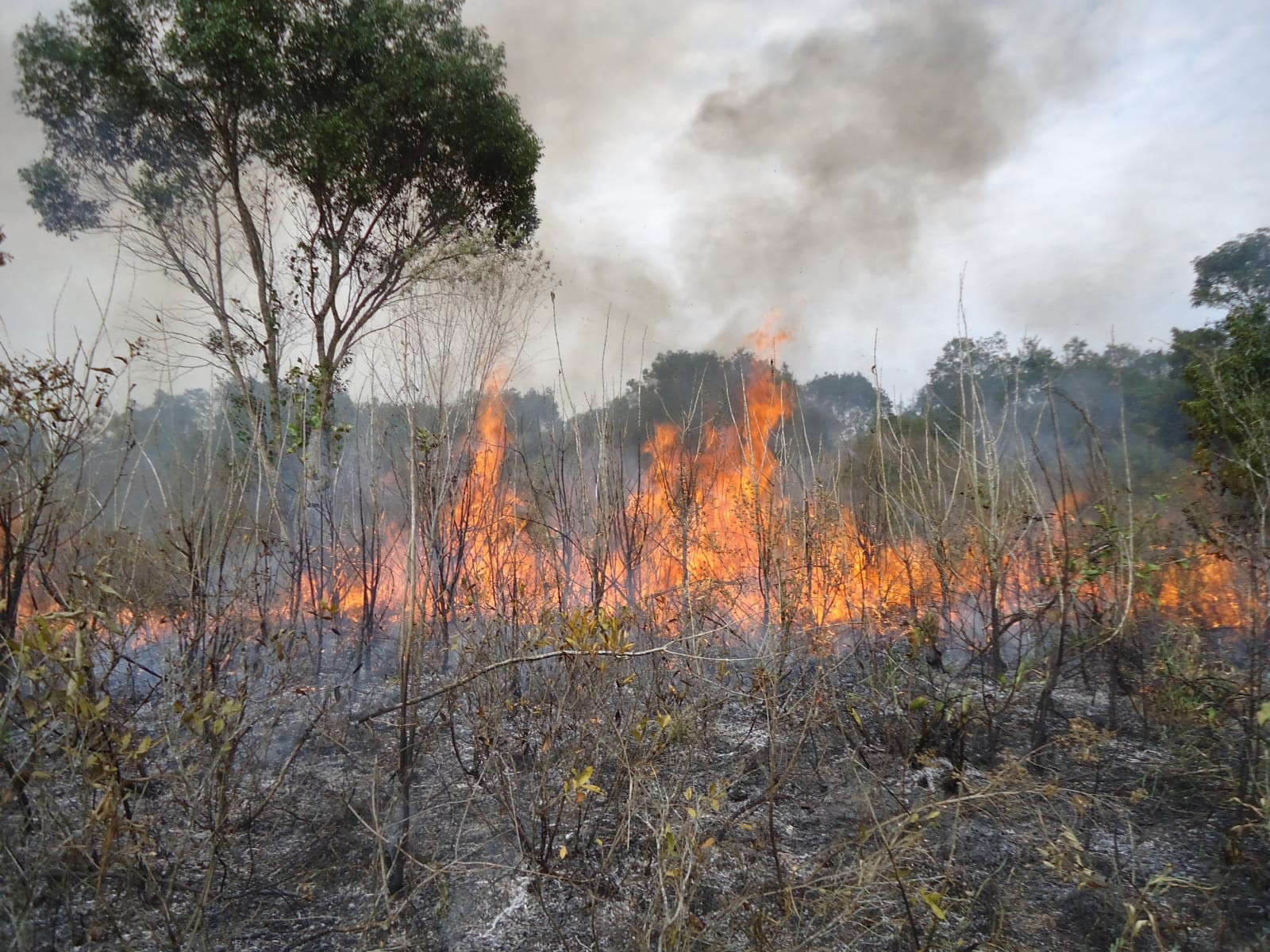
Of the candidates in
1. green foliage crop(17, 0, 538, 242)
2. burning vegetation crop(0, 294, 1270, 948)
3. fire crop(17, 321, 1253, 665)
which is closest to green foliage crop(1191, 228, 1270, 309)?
burning vegetation crop(0, 294, 1270, 948)

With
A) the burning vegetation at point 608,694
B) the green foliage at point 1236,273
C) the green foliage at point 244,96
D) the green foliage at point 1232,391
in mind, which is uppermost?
the green foliage at point 244,96

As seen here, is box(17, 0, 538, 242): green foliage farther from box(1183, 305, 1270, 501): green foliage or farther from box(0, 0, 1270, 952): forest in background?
box(1183, 305, 1270, 501): green foliage

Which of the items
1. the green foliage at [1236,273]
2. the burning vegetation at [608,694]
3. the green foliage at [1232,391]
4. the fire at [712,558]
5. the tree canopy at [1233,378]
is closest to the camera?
the burning vegetation at [608,694]

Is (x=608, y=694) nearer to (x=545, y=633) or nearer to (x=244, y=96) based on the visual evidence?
(x=545, y=633)

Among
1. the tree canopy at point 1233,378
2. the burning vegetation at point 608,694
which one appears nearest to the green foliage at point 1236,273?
the tree canopy at point 1233,378

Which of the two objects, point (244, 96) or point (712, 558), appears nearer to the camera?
point (712, 558)

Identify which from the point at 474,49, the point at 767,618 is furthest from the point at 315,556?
the point at 474,49

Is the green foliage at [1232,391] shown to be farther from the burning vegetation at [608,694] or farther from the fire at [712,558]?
the fire at [712,558]

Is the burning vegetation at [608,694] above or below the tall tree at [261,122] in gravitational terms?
below

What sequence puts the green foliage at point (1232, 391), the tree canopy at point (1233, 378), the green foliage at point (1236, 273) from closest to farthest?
1. the tree canopy at point (1233, 378)
2. the green foliage at point (1232, 391)
3. the green foliage at point (1236, 273)

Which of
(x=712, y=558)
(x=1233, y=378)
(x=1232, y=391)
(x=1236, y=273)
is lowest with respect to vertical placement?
(x=712, y=558)

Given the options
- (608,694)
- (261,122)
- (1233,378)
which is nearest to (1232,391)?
(1233,378)

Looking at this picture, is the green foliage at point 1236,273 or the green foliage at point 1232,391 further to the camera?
the green foliage at point 1236,273

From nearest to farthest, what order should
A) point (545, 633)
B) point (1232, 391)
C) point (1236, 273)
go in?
point (545, 633) → point (1232, 391) → point (1236, 273)
